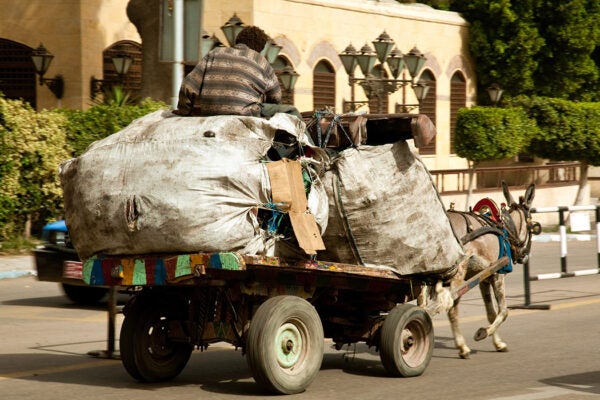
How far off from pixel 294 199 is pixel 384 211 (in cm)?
103

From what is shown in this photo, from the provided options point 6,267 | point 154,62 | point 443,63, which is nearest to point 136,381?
point 6,267

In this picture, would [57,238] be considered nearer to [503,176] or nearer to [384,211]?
[384,211]

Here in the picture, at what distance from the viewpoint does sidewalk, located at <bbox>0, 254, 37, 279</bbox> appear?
17375 millimetres

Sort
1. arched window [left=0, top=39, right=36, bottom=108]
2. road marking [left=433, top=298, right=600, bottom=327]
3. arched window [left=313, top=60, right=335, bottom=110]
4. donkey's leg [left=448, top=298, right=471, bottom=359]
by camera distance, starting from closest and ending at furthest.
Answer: donkey's leg [left=448, top=298, right=471, bottom=359] → road marking [left=433, top=298, right=600, bottom=327] → arched window [left=0, top=39, right=36, bottom=108] → arched window [left=313, top=60, right=335, bottom=110]

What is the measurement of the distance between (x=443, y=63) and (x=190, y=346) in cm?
2915

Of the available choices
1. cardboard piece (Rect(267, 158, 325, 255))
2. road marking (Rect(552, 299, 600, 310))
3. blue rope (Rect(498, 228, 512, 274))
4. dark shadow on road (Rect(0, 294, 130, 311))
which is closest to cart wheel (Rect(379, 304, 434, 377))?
cardboard piece (Rect(267, 158, 325, 255))

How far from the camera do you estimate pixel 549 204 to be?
3244 cm

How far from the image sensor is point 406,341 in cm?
908

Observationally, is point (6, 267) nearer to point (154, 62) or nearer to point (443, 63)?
point (154, 62)

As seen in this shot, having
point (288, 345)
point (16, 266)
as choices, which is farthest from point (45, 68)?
point (288, 345)

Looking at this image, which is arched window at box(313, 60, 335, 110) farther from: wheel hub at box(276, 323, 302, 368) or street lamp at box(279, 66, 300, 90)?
wheel hub at box(276, 323, 302, 368)

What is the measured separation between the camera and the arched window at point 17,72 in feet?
97.1

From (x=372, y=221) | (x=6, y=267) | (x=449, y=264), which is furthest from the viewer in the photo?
(x=6, y=267)

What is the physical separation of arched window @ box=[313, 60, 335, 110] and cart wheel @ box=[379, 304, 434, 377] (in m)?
23.2
